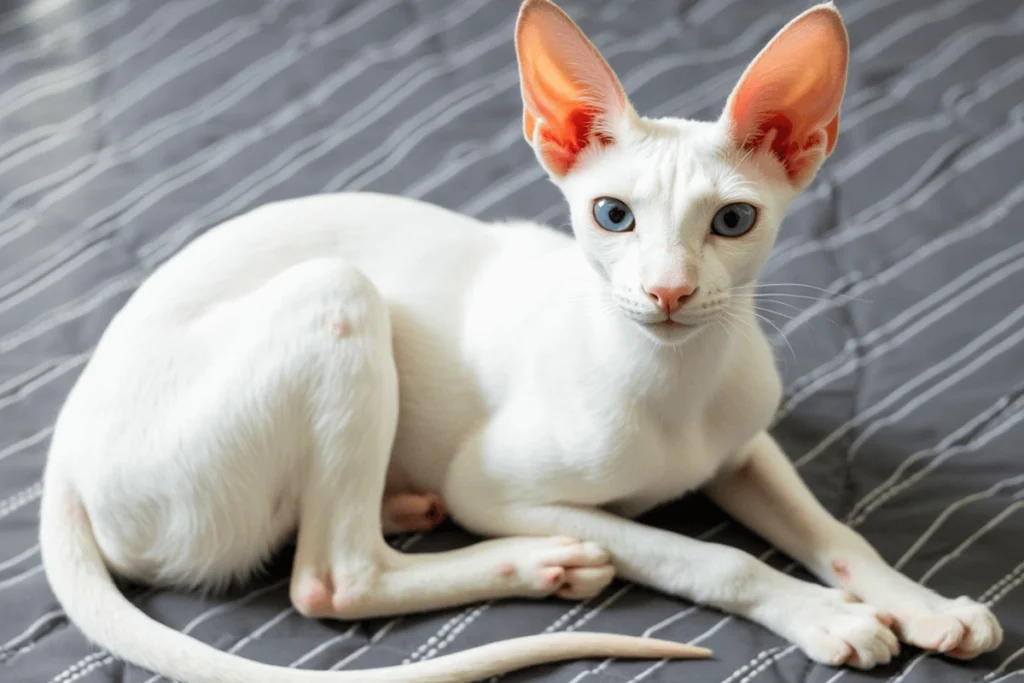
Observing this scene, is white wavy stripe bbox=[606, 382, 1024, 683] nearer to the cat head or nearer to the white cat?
the white cat

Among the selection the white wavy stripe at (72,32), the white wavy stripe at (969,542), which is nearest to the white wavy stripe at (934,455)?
the white wavy stripe at (969,542)

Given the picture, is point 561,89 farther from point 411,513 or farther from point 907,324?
point 907,324

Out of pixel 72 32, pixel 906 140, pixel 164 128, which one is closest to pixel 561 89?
pixel 906 140

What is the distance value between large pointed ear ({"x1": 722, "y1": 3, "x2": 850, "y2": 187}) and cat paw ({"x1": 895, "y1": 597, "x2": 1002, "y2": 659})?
493 millimetres

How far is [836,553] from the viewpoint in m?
1.37

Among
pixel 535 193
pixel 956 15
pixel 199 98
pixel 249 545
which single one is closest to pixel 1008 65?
pixel 956 15

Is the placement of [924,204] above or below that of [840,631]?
above

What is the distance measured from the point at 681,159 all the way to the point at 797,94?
128 millimetres

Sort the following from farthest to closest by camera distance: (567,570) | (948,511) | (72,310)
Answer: (72,310)
(948,511)
(567,570)

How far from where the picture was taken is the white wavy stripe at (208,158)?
1893 mm

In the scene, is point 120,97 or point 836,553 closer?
point 836,553

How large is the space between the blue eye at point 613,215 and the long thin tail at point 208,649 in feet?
1.47

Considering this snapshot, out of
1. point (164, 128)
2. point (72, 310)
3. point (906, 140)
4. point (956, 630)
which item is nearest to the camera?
point (956, 630)

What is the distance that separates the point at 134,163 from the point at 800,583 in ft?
4.48
